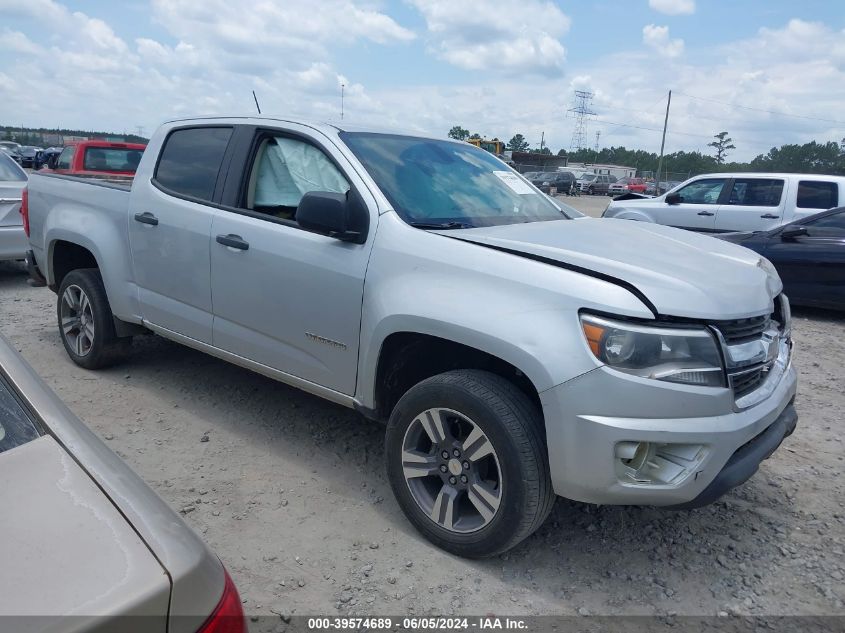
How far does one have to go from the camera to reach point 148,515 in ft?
4.32

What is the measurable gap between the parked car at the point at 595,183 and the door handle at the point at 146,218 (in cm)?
4270

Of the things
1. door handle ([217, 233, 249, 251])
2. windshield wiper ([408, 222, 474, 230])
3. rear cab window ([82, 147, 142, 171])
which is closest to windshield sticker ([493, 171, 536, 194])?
windshield wiper ([408, 222, 474, 230])

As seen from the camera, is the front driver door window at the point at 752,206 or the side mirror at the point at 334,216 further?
the front driver door window at the point at 752,206

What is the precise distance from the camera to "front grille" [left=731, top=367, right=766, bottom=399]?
252 cm

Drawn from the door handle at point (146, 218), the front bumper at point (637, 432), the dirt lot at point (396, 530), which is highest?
the door handle at point (146, 218)

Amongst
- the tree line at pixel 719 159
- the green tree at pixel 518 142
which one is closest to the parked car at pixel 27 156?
the tree line at pixel 719 159

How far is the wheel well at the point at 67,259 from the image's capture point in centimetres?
505

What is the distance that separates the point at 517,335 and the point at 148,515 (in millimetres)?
1532

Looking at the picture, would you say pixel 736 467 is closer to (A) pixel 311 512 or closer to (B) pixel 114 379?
(A) pixel 311 512

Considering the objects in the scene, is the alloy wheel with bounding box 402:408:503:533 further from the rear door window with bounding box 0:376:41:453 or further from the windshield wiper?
the rear door window with bounding box 0:376:41:453

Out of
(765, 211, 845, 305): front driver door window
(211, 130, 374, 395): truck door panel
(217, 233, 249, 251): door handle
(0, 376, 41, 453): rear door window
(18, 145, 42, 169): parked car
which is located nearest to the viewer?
(0, 376, 41, 453): rear door window

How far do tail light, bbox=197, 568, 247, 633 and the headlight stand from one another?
5.01ft

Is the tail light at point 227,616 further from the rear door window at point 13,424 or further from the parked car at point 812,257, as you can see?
the parked car at point 812,257

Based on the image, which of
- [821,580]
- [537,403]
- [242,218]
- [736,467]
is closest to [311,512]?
[537,403]
